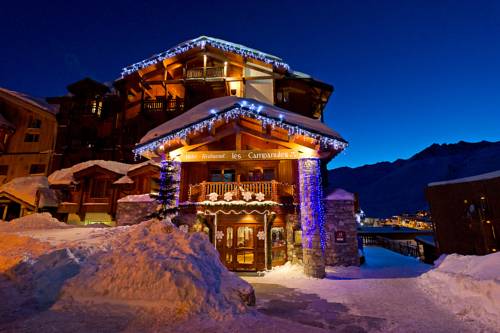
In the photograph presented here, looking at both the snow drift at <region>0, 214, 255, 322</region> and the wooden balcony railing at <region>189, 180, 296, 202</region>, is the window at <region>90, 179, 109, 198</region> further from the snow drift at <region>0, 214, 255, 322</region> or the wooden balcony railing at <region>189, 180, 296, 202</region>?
the snow drift at <region>0, 214, 255, 322</region>

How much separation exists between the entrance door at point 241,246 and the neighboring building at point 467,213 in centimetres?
890

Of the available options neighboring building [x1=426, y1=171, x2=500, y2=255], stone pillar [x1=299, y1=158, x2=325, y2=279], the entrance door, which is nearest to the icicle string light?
stone pillar [x1=299, y1=158, x2=325, y2=279]

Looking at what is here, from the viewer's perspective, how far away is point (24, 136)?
27.5 meters

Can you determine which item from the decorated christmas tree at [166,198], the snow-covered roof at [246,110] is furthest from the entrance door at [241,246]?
the snow-covered roof at [246,110]

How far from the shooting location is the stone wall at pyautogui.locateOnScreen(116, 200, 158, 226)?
56.0 feet

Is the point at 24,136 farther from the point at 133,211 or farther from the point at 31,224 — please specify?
the point at 31,224

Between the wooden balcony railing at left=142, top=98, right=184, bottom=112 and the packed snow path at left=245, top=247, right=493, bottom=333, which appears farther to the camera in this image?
the wooden balcony railing at left=142, top=98, right=184, bottom=112

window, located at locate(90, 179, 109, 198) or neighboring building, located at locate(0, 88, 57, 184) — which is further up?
A: neighboring building, located at locate(0, 88, 57, 184)

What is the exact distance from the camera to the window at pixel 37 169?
26.3 metres

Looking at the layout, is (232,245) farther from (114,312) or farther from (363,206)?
(363,206)

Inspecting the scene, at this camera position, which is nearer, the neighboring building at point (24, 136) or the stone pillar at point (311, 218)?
the stone pillar at point (311, 218)

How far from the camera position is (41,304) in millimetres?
5355

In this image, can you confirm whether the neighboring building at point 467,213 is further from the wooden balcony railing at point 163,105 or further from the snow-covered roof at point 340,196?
the wooden balcony railing at point 163,105

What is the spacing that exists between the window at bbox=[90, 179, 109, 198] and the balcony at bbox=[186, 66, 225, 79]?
11.8m
